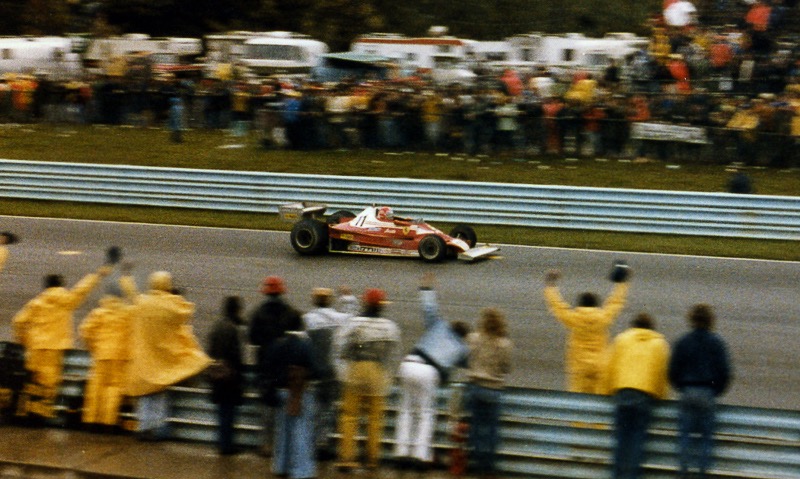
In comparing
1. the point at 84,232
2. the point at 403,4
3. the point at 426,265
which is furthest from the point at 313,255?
the point at 403,4

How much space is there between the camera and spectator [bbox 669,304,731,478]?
26.3 ft

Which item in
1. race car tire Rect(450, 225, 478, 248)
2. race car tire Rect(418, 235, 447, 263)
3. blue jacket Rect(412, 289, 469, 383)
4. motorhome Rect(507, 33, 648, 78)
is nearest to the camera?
blue jacket Rect(412, 289, 469, 383)

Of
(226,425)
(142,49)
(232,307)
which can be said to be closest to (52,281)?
(232,307)

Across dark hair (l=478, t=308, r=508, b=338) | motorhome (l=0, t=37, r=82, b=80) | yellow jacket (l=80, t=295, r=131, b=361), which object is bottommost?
yellow jacket (l=80, t=295, r=131, b=361)

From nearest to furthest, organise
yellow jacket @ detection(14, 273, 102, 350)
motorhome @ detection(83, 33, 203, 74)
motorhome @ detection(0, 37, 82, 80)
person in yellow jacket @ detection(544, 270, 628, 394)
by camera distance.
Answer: person in yellow jacket @ detection(544, 270, 628, 394) < yellow jacket @ detection(14, 273, 102, 350) < motorhome @ detection(83, 33, 203, 74) < motorhome @ detection(0, 37, 82, 80)

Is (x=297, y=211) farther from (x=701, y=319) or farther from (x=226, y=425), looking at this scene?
(x=701, y=319)

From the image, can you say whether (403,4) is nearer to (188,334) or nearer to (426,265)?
(426,265)

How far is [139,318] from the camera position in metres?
9.27

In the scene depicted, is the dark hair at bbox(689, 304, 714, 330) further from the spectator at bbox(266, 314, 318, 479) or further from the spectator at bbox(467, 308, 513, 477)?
the spectator at bbox(266, 314, 318, 479)

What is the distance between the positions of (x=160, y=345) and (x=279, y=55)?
2284cm

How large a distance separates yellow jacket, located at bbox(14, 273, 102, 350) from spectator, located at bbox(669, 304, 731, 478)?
4811 millimetres

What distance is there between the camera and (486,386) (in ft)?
27.7

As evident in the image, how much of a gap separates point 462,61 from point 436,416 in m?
21.9

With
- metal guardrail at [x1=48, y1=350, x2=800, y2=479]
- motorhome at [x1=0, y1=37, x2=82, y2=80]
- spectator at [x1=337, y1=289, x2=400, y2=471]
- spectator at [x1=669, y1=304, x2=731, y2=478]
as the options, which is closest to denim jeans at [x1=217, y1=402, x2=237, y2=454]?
metal guardrail at [x1=48, y1=350, x2=800, y2=479]
